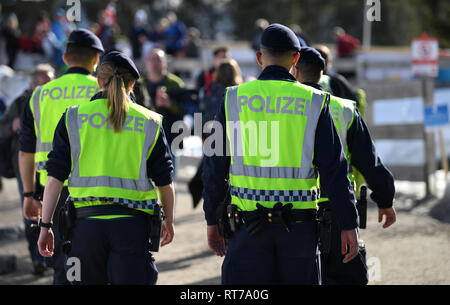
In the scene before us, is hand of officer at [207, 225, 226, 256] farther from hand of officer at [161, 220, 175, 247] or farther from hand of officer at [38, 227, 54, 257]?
hand of officer at [38, 227, 54, 257]

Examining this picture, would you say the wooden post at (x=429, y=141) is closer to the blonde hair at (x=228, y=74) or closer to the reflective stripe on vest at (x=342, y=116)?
the blonde hair at (x=228, y=74)

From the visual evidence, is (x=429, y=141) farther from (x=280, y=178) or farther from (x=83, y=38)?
(x=280, y=178)

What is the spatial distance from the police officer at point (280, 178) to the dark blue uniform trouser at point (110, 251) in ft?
1.54

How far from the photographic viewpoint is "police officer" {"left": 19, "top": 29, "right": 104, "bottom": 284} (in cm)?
553

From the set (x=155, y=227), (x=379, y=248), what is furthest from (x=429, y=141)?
(x=155, y=227)

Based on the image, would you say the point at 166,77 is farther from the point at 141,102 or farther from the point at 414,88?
the point at 414,88

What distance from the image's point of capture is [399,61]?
22.6 m

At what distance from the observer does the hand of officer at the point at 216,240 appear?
4351mm

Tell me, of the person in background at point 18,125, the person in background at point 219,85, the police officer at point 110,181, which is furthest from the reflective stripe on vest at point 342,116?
the person in background at point 18,125

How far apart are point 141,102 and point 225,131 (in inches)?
127

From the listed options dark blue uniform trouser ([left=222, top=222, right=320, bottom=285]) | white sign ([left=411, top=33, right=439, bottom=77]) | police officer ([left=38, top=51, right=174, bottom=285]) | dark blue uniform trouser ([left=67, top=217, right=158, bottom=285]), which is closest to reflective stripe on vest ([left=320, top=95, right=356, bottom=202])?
dark blue uniform trouser ([left=222, top=222, right=320, bottom=285])

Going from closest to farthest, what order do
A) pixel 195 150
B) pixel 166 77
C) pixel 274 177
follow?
pixel 274 177, pixel 166 77, pixel 195 150

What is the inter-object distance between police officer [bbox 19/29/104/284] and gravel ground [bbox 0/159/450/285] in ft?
5.05

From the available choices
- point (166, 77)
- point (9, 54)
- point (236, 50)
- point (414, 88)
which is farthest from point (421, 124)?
point (9, 54)
